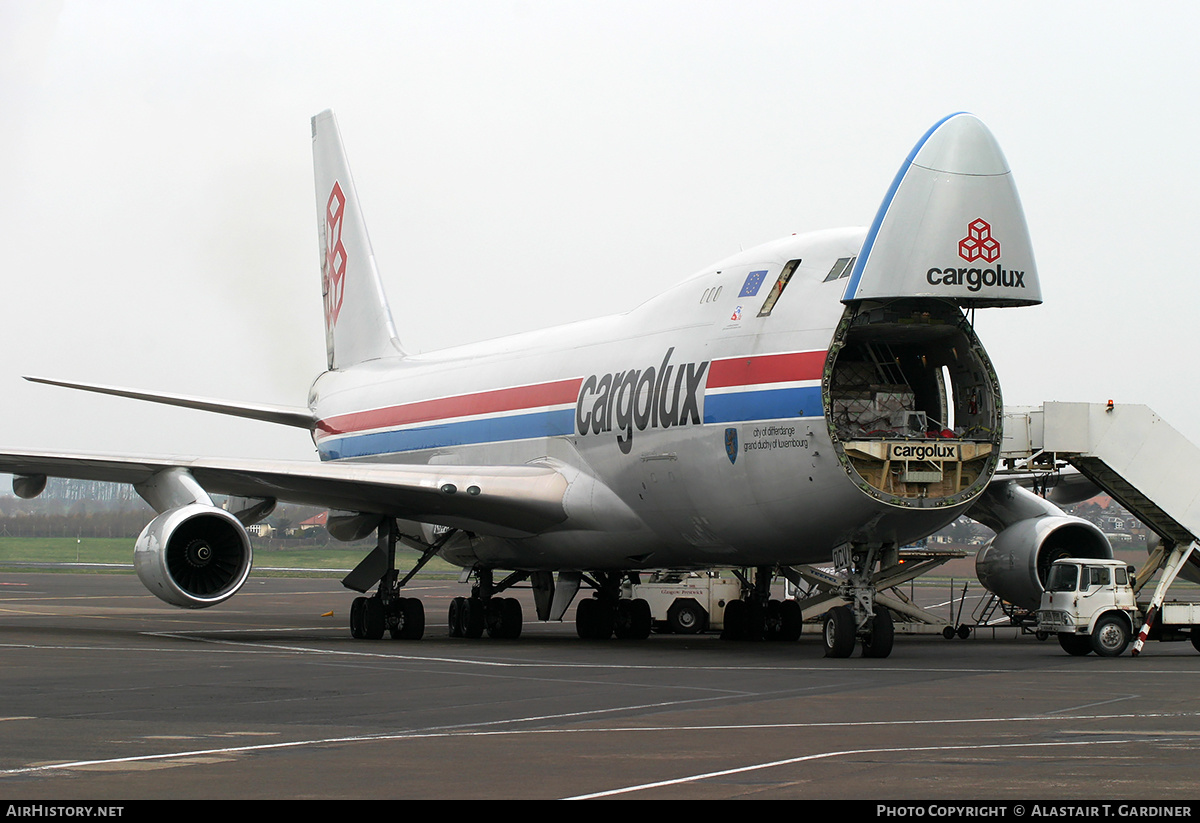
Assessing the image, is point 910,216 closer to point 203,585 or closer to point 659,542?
point 659,542

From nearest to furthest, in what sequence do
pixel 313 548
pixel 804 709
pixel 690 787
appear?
1. pixel 690 787
2. pixel 804 709
3. pixel 313 548

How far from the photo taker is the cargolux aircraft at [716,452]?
17.5 metres

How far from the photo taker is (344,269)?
33.2 m

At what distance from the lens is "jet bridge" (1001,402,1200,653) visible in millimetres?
21750

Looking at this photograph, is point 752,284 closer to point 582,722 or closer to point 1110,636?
point 1110,636

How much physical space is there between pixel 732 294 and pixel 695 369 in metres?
1.13

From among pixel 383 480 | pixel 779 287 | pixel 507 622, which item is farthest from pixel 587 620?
Answer: pixel 779 287

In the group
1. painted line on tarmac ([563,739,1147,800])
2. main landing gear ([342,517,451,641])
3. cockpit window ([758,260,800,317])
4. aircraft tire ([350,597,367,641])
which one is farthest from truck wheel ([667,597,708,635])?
painted line on tarmac ([563,739,1147,800])

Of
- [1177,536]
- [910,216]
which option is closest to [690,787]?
[910,216]

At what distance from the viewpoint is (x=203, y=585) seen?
2123 cm

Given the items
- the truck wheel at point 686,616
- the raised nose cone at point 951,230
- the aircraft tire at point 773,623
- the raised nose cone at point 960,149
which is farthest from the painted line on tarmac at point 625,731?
the truck wheel at point 686,616

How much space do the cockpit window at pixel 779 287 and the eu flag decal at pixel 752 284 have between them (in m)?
0.33

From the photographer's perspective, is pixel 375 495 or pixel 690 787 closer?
pixel 690 787

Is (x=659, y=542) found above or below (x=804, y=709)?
above
